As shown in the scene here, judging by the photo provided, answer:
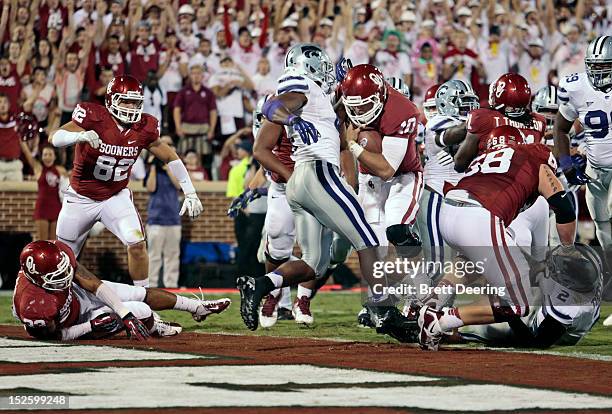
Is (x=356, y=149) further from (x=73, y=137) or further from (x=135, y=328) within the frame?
(x=73, y=137)

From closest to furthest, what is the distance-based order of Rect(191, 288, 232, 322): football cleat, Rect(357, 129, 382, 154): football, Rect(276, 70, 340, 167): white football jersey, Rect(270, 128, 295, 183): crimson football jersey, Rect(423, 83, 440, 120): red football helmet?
Rect(357, 129, 382, 154): football < Rect(276, 70, 340, 167): white football jersey < Rect(191, 288, 232, 322): football cleat < Rect(270, 128, 295, 183): crimson football jersey < Rect(423, 83, 440, 120): red football helmet

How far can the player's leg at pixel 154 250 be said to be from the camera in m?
15.3

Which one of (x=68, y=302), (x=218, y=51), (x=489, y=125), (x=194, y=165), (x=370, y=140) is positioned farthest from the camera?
(x=218, y=51)

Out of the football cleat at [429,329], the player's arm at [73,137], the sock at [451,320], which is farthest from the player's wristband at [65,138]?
the sock at [451,320]

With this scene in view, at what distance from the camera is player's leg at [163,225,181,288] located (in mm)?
15398

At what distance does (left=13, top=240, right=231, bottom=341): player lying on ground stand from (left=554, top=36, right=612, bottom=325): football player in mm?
4214

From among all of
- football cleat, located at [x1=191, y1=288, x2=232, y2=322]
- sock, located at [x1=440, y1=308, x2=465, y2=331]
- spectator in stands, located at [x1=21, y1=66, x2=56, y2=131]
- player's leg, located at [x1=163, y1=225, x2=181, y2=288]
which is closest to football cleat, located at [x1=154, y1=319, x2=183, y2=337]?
football cleat, located at [x1=191, y1=288, x2=232, y2=322]

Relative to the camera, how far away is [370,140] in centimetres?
853

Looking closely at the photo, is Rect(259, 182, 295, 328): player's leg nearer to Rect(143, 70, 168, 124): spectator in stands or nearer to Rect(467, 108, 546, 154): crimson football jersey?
Rect(467, 108, 546, 154): crimson football jersey

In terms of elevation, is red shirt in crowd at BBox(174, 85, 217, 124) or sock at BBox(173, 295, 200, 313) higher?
red shirt in crowd at BBox(174, 85, 217, 124)

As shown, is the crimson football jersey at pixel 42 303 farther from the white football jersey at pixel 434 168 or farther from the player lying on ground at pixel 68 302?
the white football jersey at pixel 434 168

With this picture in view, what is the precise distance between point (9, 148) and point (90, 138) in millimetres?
6445

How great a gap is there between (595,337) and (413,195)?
1597mm

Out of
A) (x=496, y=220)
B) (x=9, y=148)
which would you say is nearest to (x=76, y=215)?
(x=496, y=220)
